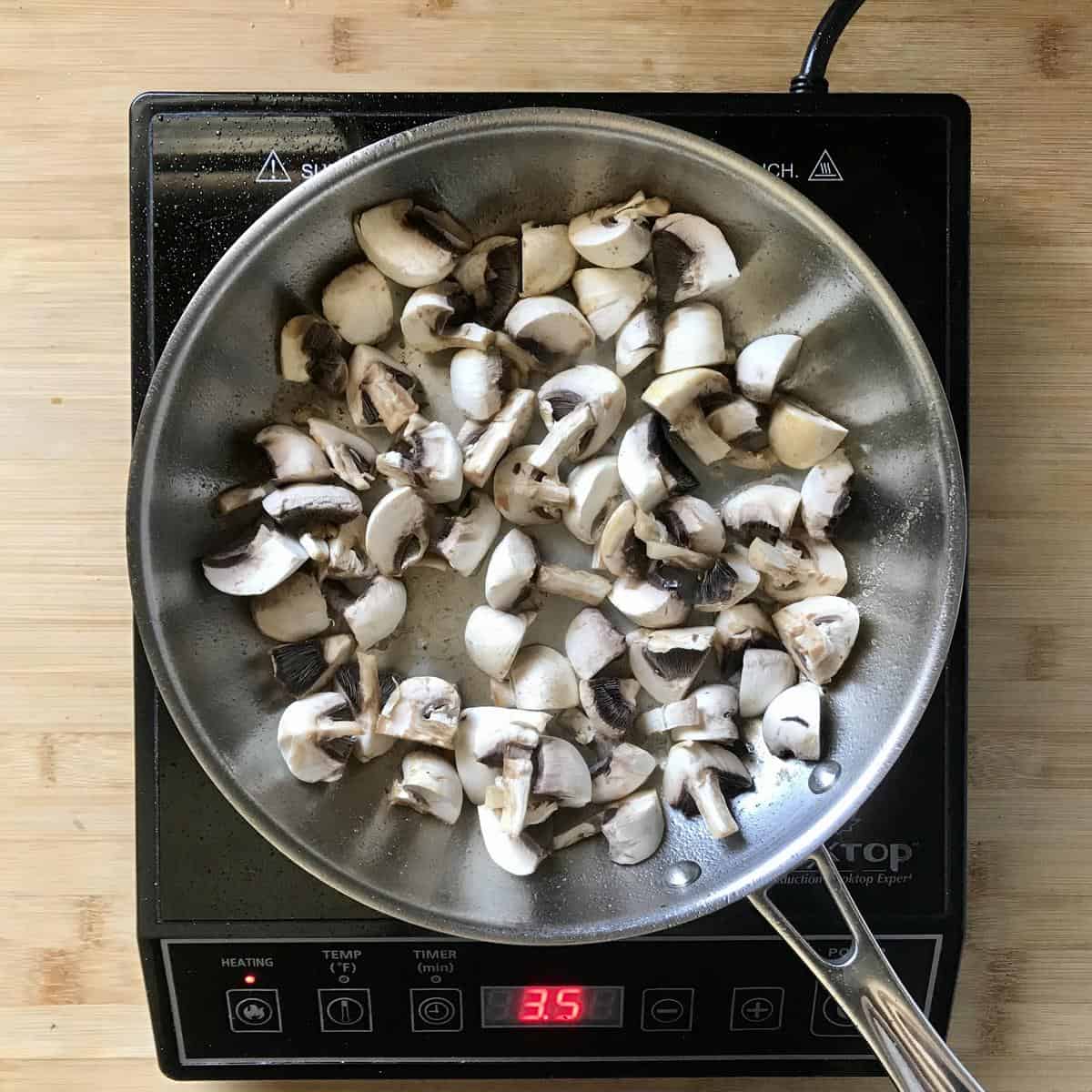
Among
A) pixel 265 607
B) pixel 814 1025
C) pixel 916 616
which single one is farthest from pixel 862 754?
pixel 265 607

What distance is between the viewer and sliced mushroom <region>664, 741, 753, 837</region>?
72 centimetres

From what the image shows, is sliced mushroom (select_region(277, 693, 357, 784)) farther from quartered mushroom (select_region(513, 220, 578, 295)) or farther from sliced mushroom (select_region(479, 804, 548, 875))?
quartered mushroom (select_region(513, 220, 578, 295))

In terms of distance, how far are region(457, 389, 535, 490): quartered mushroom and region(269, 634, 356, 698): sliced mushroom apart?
0.14 meters

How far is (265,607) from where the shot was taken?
2.45ft

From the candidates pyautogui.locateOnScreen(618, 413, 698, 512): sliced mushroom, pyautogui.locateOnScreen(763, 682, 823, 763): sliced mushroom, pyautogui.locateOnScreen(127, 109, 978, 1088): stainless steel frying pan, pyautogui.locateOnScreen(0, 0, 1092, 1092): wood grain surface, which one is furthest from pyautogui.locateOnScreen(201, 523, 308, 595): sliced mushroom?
pyautogui.locateOnScreen(763, 682, 823, 763): sliced mushroom

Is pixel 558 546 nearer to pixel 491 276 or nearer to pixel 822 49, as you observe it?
pixel 491 276

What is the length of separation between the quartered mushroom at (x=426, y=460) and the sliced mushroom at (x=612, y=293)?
132 millimetres

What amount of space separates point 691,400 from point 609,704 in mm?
213

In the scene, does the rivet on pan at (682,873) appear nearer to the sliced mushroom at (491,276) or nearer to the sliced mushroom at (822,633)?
the sliced mushroom at (822,633)

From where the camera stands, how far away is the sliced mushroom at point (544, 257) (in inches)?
29.4

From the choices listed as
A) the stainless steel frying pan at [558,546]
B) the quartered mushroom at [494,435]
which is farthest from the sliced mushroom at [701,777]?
the quartered mushroom at [494,435]

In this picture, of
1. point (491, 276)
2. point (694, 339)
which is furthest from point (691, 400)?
point (491, 276)

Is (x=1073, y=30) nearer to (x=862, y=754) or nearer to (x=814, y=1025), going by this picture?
(x=862, y=754)

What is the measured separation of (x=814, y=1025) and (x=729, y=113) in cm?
61
